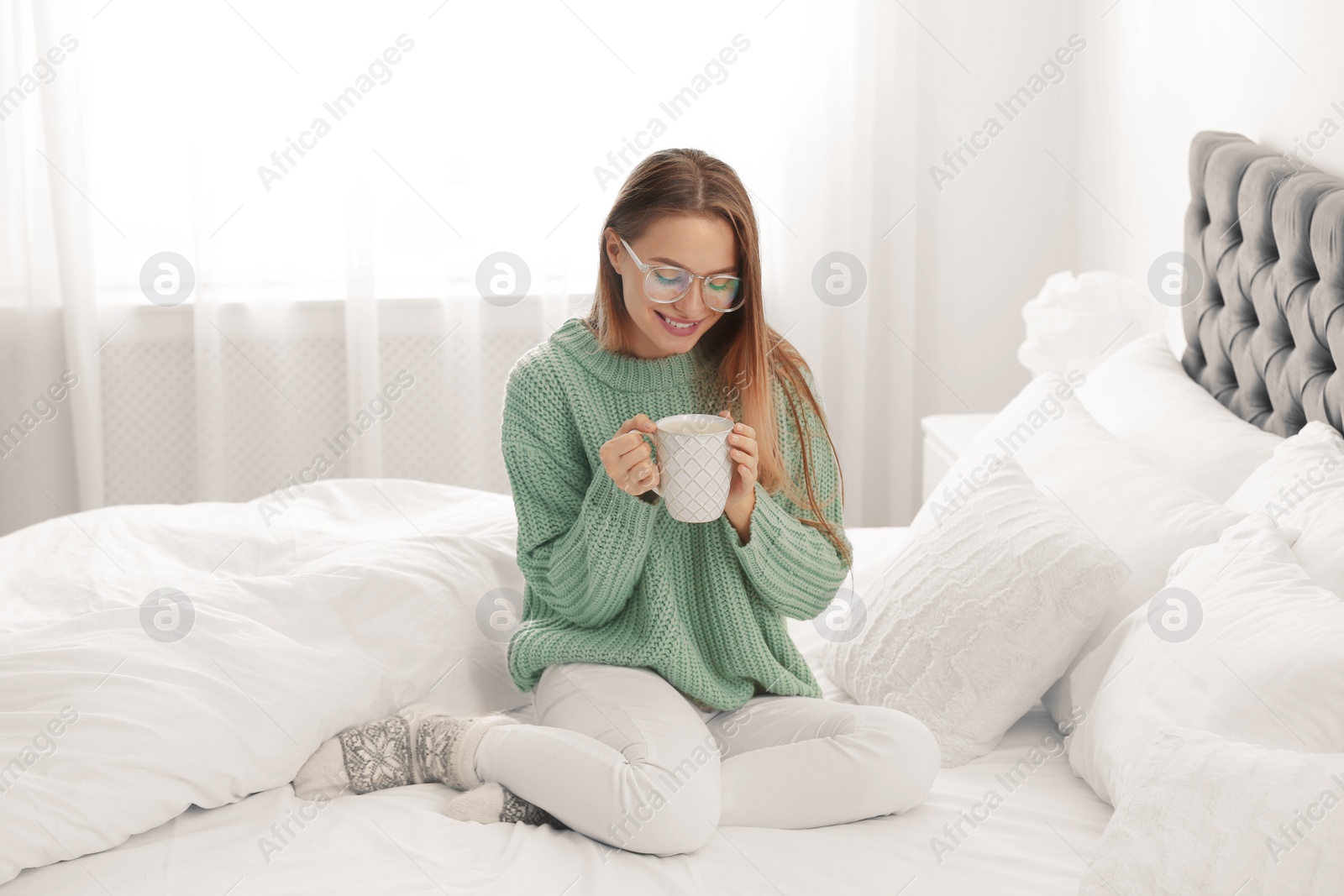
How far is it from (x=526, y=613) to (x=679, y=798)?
462 mm

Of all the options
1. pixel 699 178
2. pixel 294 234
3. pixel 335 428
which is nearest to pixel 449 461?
pixel 335 428

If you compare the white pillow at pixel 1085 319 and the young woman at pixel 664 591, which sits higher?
the white pillow at pixel 1085 319

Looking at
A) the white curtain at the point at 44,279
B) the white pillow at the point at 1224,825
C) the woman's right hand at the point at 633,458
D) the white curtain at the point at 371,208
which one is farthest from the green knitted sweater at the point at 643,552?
the white curtain at the point at 44,279

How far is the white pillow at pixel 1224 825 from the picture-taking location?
3.26ft

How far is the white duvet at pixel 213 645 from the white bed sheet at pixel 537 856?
0.05m

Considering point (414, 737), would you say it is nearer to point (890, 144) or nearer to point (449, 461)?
point (449, 461)

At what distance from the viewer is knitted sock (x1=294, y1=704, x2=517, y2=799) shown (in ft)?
4.65

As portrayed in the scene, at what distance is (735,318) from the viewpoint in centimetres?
160

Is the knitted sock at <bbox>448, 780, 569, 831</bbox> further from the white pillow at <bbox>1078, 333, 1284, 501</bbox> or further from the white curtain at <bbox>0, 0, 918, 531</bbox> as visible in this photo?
the white curtain at <bbox>0, 0, 918, 531</bbox>

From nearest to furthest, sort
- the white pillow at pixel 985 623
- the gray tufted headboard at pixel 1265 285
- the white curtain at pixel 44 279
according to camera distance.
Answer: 1. the white pillow at pixel 985 623
2. the gray tufted headboard at pixel 1265 285
3. the white curtain at pixel 44 279

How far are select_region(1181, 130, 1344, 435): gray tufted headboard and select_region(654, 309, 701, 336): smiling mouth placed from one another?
3.03 feet

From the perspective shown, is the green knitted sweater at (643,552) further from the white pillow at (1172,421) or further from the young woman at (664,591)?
the white pillow at (1172,421)

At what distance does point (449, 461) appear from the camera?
3297 millimetres

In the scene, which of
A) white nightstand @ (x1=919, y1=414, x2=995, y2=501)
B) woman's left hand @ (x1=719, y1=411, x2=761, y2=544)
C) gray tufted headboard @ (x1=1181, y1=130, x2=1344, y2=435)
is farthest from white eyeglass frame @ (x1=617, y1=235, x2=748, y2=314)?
white nightstand @ (x1=919, y1=414, x2=995, y2=501)
